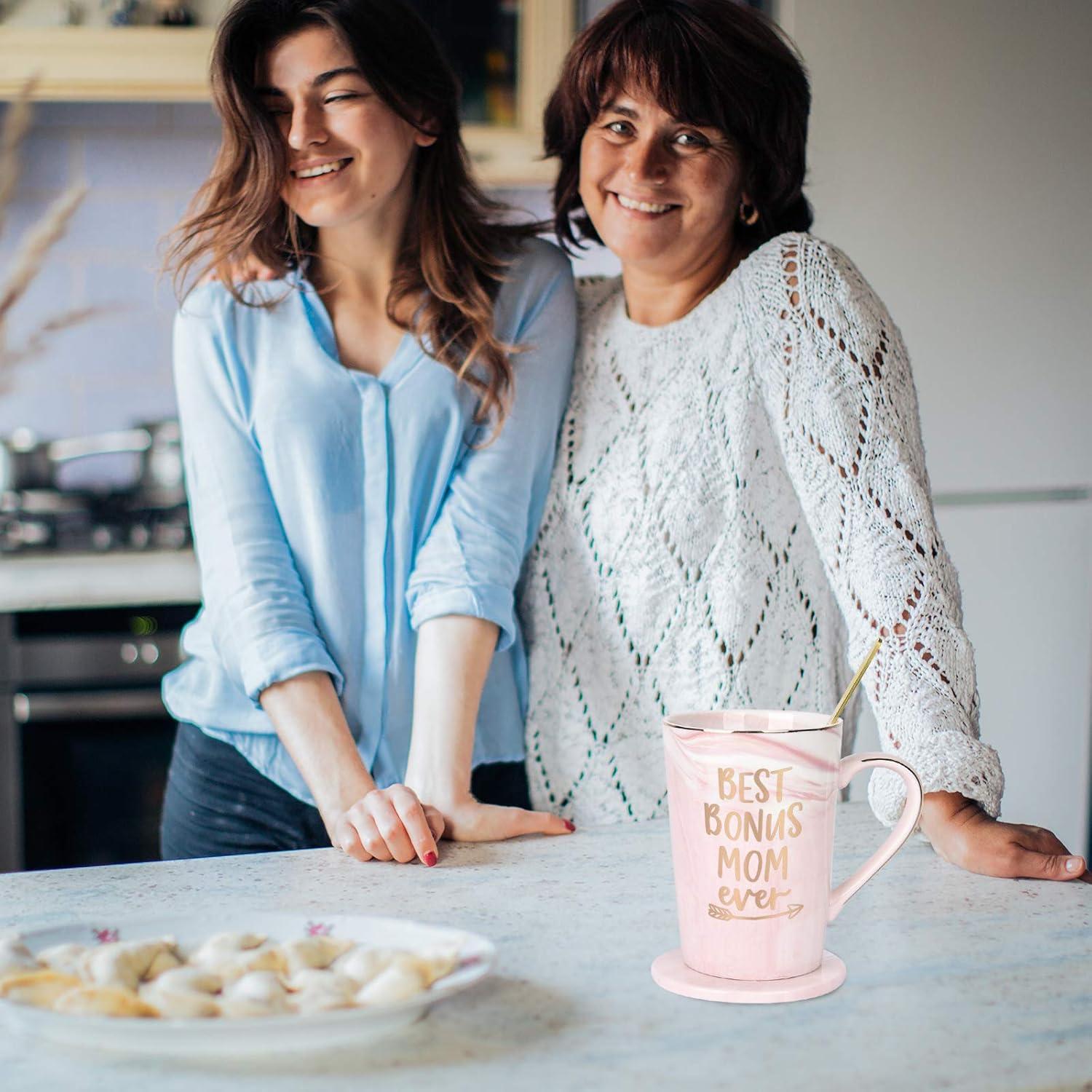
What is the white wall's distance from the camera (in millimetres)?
2141

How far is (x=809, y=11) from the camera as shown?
2088 millimetres

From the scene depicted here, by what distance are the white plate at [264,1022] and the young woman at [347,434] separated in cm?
54

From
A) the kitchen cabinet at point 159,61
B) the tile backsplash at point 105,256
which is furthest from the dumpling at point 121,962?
the tile backsplash at point 105,256

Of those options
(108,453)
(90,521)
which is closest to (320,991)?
(90,521)

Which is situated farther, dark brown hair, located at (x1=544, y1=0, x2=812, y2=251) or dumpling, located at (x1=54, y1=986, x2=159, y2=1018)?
dark brown hair, located at (x1=544, y1=0, x2=812, y2=251)

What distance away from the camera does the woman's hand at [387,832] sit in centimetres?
82

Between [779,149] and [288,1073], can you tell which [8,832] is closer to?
[779,149]

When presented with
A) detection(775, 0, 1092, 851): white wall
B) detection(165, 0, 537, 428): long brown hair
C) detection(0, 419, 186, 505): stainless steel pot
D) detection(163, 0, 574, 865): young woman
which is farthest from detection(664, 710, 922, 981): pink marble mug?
detection(0, 419, 186, 505): stainless steel pot

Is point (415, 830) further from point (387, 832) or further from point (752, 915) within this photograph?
point (752, 915)

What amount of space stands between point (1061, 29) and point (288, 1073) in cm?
225

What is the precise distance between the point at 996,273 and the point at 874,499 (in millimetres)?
1391

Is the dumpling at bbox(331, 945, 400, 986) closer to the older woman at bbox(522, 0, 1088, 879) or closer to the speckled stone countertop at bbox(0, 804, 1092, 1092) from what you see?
the speckled stone countertop at bbox(0, 804, 1092, 1092)

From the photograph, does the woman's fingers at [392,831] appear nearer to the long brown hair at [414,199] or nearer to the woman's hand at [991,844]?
the woman's hand at [991,844]

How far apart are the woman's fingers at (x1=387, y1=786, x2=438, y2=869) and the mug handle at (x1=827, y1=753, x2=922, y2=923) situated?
0.31 metres
